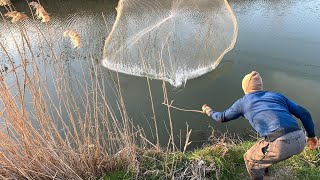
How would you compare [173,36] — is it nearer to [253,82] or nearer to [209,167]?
[209,167]

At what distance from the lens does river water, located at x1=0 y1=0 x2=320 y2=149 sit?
622cm

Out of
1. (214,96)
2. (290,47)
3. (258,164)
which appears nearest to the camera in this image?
(258,164)

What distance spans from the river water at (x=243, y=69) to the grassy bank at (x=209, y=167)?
4.22 ft

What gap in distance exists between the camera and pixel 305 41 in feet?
29.9

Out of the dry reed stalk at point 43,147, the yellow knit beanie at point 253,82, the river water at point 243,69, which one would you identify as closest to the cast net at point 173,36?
the river water at point 243,69

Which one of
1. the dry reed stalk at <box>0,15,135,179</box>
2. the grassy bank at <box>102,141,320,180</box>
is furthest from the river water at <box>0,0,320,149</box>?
the dry reed stalk at <box>0,15,135,179</box>

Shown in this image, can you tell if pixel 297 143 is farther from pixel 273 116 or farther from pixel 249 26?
pixel 249 26

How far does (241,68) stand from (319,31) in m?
3.41

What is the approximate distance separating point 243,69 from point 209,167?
4.64 m

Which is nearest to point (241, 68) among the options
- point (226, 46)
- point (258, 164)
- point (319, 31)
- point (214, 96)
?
point (226, 46)

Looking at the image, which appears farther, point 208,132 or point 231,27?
point 231,27

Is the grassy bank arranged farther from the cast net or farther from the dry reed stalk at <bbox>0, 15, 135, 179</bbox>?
the cast net

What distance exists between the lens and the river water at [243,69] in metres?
6.22

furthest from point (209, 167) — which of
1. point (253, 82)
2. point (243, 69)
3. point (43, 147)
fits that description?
point (243, 69)
